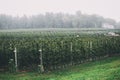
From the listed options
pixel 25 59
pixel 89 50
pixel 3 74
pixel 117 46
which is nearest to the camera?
pixel 3 74

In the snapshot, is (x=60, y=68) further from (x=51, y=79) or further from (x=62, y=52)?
(x=51, y=79)

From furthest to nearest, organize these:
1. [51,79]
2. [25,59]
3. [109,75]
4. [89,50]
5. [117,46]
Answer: [117,46], [89,50], [25,59], [51,79], [109,75]

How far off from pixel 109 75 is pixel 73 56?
19767 mm

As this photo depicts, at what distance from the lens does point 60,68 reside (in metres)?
48.3

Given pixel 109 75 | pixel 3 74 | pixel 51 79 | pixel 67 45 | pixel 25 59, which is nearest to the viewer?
pixel 109 75

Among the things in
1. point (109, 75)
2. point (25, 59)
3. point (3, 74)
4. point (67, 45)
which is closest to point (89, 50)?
point (67, 45)

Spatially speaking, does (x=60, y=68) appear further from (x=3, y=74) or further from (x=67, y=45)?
(x=3, y=74)

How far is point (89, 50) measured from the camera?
54375 mm

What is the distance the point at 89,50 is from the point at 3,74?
723 inches

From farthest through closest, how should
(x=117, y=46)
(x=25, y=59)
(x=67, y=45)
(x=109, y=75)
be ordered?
(x=117, y=46) → (x=67, y=45) → (x=25, y=59) → (x=109, y=75)

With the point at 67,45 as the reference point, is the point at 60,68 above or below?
below

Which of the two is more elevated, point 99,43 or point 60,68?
point 99,43

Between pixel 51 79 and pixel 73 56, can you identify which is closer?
pixel 51 79

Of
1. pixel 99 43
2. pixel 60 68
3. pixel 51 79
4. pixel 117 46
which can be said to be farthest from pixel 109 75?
pixel 117 46
